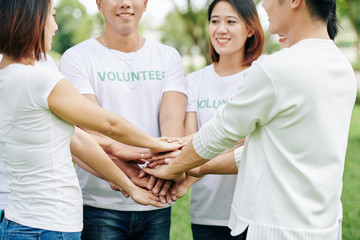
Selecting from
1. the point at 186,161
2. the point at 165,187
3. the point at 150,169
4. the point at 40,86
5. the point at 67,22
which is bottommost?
the point at 67,22

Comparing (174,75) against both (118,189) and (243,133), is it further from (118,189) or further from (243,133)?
(243,133)

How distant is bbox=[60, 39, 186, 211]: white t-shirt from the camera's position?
9.24 feet

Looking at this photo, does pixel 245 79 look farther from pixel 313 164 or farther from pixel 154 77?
pixel 154 77

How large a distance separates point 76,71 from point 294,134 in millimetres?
1474

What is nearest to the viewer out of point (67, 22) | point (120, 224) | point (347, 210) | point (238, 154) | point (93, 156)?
point (93, 156)

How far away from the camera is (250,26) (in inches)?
120

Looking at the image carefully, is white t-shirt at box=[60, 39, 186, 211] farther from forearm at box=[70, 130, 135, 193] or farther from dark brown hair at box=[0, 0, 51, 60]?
dark brown hair at box=[0, 0, 51, 60]

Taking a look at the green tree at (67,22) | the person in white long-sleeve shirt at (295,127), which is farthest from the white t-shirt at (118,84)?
the green tree at (67,22)

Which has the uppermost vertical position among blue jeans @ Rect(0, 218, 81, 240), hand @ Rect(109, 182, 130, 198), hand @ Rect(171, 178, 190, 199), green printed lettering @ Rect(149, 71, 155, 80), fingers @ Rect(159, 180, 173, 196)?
green printed lettering @ Rect(149, 71, 155, 80)

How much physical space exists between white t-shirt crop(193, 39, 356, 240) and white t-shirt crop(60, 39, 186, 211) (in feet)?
3.21

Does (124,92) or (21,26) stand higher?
(21,26)

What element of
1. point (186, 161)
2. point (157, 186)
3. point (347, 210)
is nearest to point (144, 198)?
point (157, 186)

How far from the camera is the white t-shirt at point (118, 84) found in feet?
9.24

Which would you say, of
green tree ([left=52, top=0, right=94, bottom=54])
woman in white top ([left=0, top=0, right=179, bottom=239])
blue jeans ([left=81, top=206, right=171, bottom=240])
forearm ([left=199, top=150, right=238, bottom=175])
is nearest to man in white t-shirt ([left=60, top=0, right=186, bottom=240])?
blue jeans ([left=81, top=206, right=171, bottom=240])
